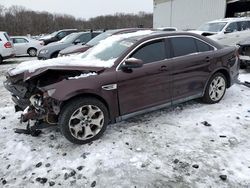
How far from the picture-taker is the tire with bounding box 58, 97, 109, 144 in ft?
13.0

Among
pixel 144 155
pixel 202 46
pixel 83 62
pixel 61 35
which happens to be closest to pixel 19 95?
pixel 83 62

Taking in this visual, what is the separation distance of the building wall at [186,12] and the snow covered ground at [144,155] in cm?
1910

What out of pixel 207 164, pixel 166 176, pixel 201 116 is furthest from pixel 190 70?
pixel 166 176

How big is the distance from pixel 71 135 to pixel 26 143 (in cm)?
83

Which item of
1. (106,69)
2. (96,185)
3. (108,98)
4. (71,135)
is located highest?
(106,69)

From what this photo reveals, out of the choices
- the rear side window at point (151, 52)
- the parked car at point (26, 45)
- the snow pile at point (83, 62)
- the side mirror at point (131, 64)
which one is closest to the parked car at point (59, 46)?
the parked car at point (26, 45)

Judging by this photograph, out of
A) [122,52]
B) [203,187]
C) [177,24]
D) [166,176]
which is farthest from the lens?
[177,24]

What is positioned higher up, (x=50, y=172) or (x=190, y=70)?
(x=190, y=70)

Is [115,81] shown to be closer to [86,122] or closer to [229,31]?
[86,122]

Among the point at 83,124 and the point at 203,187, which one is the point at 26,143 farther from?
the point at 203,187

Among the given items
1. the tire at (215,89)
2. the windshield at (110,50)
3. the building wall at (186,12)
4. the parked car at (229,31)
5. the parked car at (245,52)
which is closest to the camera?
the windshield at (110,50)

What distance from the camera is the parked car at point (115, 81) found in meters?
4.03

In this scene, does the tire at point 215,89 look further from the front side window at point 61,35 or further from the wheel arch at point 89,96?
the front side window at point 61,35

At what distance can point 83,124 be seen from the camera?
162 inches
